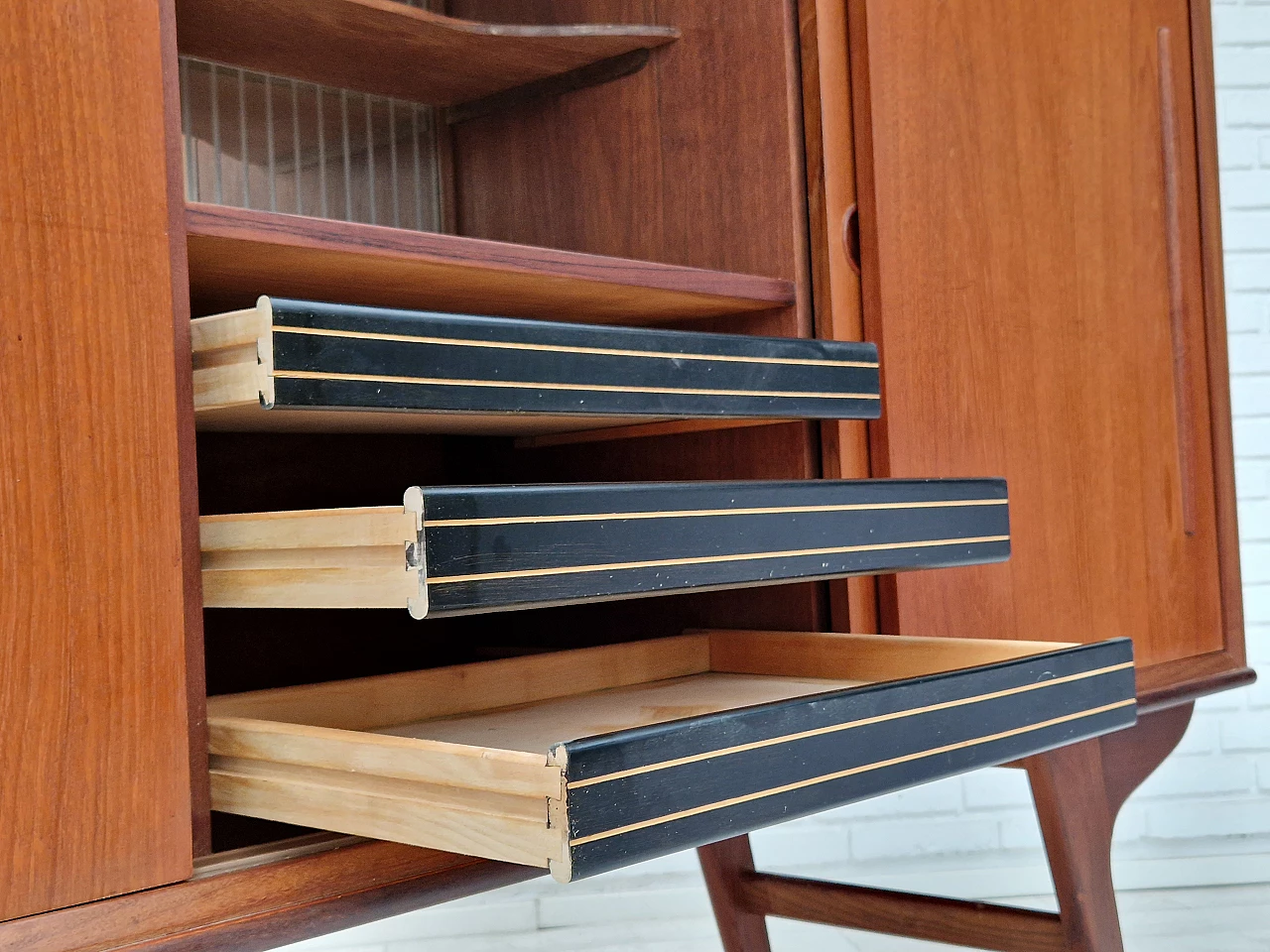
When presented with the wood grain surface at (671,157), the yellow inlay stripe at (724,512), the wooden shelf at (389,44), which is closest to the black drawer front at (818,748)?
the yellow inlay stripe at (724,512)

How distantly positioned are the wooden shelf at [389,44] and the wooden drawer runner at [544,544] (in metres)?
0.44

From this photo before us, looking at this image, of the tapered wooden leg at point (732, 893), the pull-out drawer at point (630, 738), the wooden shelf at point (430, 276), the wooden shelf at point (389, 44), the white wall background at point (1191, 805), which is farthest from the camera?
the white wall background at point (1191, 805)

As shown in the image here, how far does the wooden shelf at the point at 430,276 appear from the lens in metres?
0.67

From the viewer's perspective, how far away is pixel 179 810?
623mm

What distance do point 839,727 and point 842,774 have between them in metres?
0.02

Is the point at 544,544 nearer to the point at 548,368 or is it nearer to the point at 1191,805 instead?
the point at 548,368

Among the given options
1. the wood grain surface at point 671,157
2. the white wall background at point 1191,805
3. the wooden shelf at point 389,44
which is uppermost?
the wooden shelf at point 389,44

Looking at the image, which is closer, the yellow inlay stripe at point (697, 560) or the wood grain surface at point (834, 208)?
the yellow inlay stripe at point (697, 560)

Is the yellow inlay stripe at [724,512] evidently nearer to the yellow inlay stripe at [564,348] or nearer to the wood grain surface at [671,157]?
the yellow inlay stripe at [564,348]

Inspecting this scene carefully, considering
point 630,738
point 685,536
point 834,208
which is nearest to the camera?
point 630,738

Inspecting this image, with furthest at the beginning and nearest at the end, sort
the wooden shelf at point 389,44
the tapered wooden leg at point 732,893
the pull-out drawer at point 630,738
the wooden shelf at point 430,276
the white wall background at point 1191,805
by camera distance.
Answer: the white wall background at point 1191,805 → the tapered wooden leg at point 732,893 → the wooden shelf at point 389,44 → the wooden shelf at point 430,276 → the pull-out drawer at point 630,738

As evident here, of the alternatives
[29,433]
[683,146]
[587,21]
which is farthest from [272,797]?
[587,21]

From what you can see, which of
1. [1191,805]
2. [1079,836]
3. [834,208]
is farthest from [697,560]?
[1191,805]

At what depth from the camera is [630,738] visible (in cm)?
57
